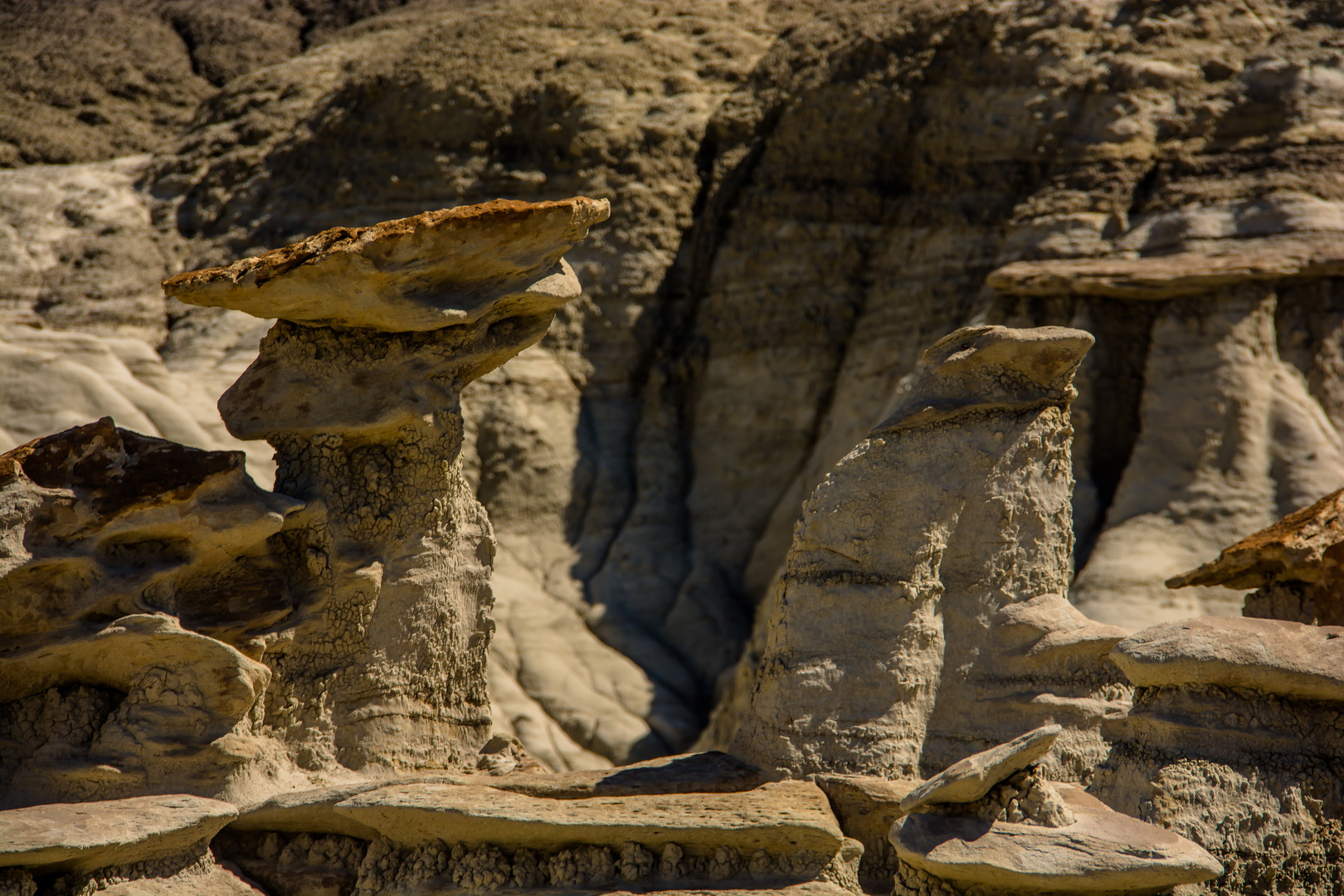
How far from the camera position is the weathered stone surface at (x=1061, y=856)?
12.5 feet

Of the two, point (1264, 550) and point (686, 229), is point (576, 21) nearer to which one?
point (686, 229)

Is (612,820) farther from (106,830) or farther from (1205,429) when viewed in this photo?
(1205,429)

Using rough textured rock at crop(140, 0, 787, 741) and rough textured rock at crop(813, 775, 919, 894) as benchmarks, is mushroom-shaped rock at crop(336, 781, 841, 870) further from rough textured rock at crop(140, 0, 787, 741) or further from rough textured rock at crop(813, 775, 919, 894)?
rough textured rock at crop(140, 0, 787, 741)

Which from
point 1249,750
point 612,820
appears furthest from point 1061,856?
point 612,820

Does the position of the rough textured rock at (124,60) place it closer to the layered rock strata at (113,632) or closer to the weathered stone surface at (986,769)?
the layered rock strata at (113,632)

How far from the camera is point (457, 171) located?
46.2 feet

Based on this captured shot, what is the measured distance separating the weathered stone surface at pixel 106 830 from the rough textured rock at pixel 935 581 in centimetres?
207

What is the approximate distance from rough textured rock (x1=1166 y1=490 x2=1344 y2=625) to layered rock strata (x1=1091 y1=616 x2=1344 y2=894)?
7.62ft

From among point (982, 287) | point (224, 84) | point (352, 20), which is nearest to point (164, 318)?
point (224, 84)

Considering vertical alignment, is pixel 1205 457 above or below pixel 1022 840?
above

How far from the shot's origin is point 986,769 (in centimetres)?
388

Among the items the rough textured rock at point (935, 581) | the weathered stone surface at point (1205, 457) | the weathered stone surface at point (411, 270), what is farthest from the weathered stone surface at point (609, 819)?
the weathered stone surface at point (1205, 457)

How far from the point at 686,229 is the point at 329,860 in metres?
9.68

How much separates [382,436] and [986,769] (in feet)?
10.5
